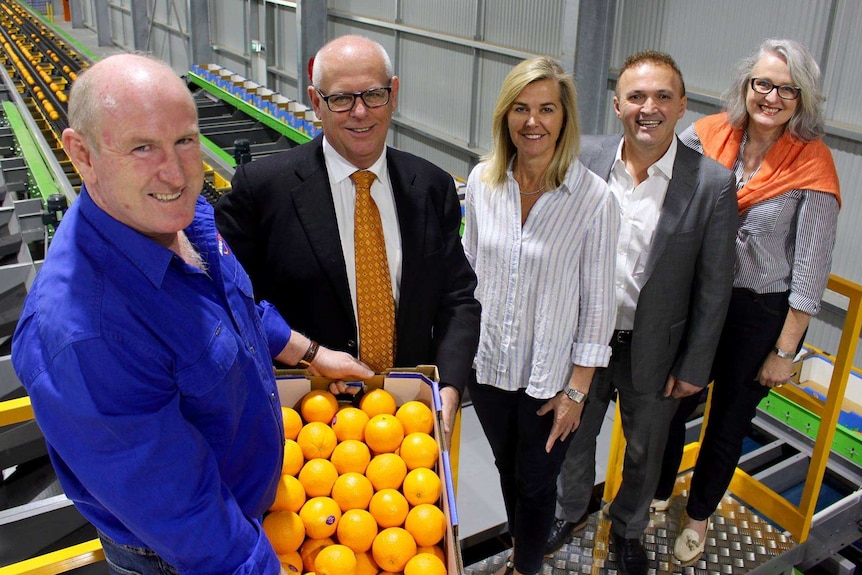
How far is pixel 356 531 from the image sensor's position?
149 cm

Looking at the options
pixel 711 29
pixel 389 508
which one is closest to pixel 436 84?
pixel 711 29

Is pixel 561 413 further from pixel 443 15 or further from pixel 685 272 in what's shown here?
pixel 443 15

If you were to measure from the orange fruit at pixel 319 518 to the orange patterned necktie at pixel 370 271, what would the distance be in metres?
0.51

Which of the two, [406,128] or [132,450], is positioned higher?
[132,450]

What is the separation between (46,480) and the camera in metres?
3.29

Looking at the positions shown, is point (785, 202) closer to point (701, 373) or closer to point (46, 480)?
point (701, 373)

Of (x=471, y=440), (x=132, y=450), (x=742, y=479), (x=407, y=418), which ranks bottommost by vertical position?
(x=471, y=440)

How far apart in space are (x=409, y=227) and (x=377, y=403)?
0.49 meters

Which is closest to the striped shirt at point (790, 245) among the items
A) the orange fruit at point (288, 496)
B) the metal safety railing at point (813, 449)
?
the metal safety railing at point (813, 449)

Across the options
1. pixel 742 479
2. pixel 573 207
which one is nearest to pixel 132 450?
pixel 573 207

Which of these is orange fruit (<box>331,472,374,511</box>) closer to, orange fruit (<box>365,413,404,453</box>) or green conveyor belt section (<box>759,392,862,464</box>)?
orange fruit (<box>365,413,404,453</box>)

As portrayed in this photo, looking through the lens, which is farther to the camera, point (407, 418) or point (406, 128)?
point (406, 128)

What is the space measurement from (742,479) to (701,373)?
0.98m

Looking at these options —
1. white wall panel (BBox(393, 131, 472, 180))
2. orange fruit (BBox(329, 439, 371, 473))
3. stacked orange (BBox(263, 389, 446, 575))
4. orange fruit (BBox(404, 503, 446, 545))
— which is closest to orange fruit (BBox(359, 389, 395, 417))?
stacked orange (BBox(263, 389, 446, 575))
